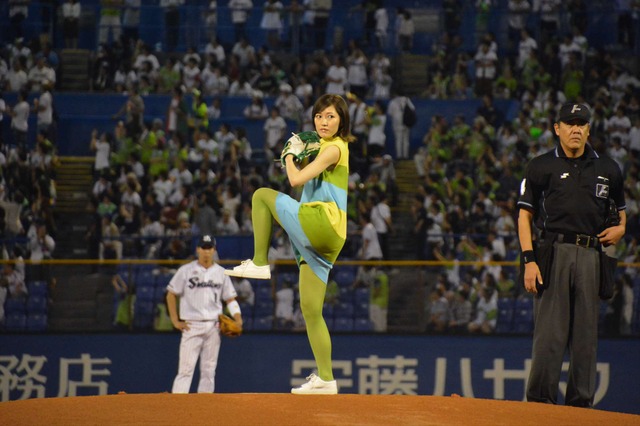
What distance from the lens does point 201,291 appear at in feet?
35.1

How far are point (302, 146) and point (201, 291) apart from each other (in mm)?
4989

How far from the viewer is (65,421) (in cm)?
493

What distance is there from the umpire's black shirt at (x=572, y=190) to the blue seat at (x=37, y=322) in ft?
23.0

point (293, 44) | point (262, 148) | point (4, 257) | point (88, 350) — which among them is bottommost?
point (88, 350)

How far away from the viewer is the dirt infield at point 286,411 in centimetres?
501

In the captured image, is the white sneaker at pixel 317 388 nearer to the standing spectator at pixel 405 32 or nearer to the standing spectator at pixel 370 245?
the standing spectator at pixel 370 245

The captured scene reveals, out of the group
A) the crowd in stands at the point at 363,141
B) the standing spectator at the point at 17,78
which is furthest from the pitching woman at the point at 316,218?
the standing spectator at the point at 17,78

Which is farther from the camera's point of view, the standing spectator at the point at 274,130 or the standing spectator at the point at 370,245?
the standing spectator at the point at 274,130

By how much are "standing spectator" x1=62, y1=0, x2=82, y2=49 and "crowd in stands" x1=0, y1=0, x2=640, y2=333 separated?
678 mm

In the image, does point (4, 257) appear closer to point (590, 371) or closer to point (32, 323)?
point (32, 323)

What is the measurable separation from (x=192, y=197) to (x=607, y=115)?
732cm

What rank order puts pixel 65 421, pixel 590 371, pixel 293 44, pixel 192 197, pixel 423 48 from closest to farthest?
pixel 65 421 < pixel 590 371 < pixel 192 197 < pixel 293 44 < pixel 423 48

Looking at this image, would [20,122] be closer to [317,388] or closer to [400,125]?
[400,125]

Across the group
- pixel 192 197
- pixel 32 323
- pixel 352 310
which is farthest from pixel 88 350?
pixel 192 197
